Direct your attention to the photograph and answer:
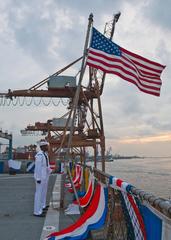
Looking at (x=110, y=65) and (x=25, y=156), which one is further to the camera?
(x=25, y=156)

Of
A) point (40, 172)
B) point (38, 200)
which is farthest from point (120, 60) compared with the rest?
point (38, 200)

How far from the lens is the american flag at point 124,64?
919cm

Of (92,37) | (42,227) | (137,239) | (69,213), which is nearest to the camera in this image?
(137,239)

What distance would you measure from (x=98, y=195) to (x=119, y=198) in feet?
4.67

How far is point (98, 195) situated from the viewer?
20.5 ft

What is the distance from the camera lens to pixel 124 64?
30.5ft

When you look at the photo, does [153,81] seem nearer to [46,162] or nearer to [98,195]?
[46,162]

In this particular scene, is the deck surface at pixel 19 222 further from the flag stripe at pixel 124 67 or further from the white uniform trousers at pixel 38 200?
the flag stripe at pixel 124 67

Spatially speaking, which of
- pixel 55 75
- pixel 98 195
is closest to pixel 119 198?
pixel 98 195

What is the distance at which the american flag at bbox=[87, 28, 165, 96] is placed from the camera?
919 centimetres

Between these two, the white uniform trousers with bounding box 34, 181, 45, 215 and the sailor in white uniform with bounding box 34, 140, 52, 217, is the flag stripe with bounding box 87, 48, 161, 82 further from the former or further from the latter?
the white uniform trousers with bounding box 34, 181, 45, 215

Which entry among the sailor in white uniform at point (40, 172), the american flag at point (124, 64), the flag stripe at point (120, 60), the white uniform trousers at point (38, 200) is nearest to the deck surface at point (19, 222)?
the white uniform trousers at point (38, 200)

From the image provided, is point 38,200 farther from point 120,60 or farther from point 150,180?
point 150,180

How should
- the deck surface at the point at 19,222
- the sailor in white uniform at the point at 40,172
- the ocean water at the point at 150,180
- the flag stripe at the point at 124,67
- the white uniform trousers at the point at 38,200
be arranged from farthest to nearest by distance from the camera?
the ocean water at the point at 150,180 < the flag stripe at the point at 124,67 < the sailor in white uniform at the point at 40,172 < the white uniform trousers at the point at 38,200 < the deck surface at the point at 19,222
